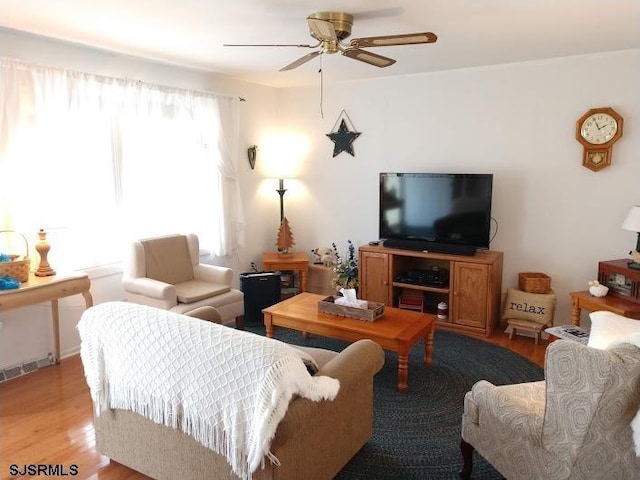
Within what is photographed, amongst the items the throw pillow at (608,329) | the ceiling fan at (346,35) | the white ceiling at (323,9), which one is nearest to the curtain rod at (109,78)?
the white ceiling at (323,9)

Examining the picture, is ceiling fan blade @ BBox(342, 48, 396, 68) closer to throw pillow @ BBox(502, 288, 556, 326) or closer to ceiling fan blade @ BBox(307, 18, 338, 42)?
ceiling fan blade @ BBox(307, 18, 338, 42)

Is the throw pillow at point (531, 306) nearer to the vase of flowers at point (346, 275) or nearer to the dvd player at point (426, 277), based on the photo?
the dvd player at point (426, 277)

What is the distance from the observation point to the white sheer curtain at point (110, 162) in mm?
3342

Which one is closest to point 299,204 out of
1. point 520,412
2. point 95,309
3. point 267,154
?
point 267,154

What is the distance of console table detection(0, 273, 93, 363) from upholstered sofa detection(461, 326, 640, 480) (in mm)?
2902

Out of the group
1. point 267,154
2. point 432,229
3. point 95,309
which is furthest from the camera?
point 267,154

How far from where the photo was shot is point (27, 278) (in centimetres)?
322

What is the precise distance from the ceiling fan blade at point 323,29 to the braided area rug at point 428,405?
2294 mm

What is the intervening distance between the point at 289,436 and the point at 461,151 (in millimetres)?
3655

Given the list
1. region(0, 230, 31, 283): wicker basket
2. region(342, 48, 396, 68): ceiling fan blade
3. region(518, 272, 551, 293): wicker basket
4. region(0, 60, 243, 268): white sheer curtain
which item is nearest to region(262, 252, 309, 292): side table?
region(0, 60, 243, 268): white sheer curtain

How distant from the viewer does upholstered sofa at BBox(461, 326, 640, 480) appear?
158 centimetres

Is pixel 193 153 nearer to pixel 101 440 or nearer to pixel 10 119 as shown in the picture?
pixel 10 119

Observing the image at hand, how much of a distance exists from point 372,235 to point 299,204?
1.04 metres

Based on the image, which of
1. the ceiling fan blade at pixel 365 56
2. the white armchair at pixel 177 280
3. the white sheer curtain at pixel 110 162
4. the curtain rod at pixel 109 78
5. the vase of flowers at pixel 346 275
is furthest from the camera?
the vase of flowers at pixel 346 275
